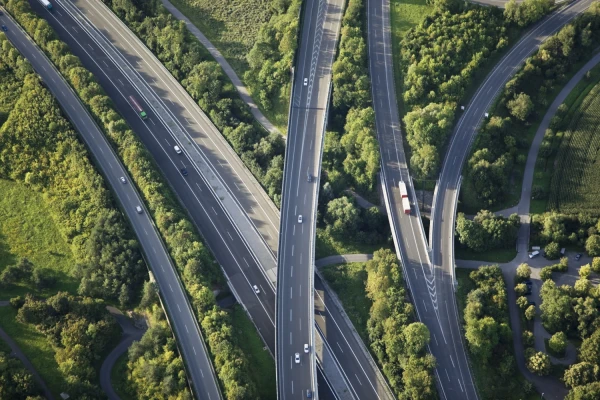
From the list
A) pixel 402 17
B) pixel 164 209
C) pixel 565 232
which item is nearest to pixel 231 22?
pixel 402 17

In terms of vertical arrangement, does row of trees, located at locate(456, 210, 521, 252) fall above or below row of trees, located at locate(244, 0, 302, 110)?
below

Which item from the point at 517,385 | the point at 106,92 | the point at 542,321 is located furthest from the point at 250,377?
the point at 106,92

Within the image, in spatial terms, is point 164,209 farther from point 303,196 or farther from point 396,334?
point 396,334

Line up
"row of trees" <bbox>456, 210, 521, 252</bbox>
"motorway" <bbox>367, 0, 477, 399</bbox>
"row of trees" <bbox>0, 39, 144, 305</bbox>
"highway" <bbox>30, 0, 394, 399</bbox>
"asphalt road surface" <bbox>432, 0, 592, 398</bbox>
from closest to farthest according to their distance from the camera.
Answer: "motorway" <bbox>367, 0, 477, 399</bbox>
"asphalt road surface" <bbox>432, 0, 592, 398</bbox>
"highway" <bbox>30, 0, 394, 399</bbox>
"row of trees" <bbox>0, 39, 144, 305</bbox>
"row of trees" <bbox>456, 210, 521, 252</bbox>

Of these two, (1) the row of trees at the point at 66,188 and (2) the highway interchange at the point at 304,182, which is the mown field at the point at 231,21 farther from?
(1) the row of trees at the point at 66,188

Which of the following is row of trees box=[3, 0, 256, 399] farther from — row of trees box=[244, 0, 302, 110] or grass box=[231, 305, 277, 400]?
row of trees box=[244, 0, 302, 110]

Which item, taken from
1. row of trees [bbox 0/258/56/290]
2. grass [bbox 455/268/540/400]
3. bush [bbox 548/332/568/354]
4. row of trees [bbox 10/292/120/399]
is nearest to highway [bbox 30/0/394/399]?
grass [bbox 455/268/540/400]

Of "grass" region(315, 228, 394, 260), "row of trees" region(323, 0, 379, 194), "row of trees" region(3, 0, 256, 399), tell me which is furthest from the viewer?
"row of trees" region(323, 0, 379, 194)
